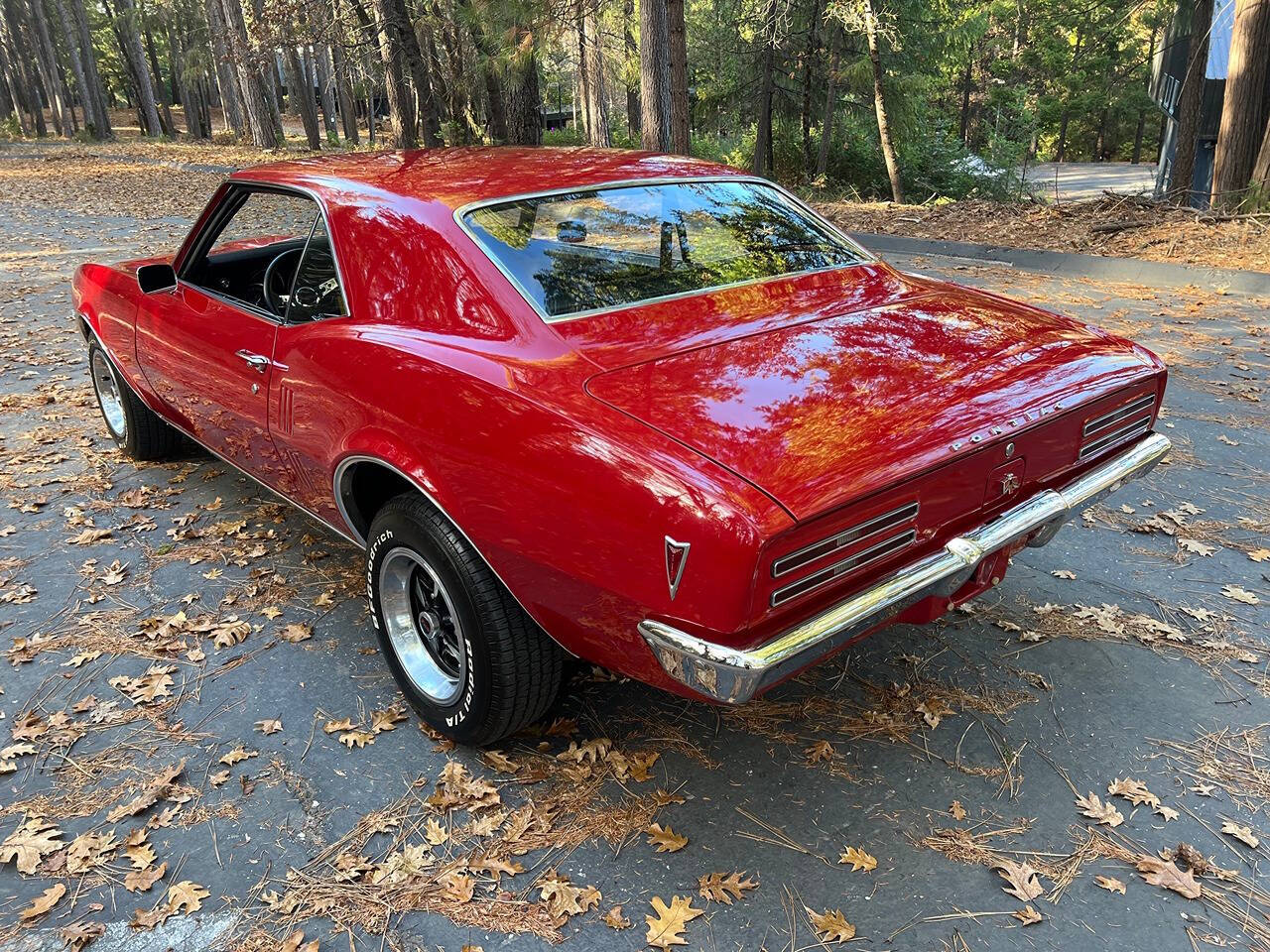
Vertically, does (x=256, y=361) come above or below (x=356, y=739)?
above

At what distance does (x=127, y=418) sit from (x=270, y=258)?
1403 mm

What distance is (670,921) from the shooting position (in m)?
2.27

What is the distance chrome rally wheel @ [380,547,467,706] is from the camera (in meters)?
2.91

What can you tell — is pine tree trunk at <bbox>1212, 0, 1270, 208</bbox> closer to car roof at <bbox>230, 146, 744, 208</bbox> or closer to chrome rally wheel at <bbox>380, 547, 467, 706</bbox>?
car roof at <bbox>230, 146, 744, 208</bbox>

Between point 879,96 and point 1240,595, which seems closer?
point 1240,595

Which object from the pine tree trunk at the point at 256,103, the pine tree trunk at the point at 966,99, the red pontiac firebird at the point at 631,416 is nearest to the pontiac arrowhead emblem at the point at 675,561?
the red pontiac firebird at the point at 631,416

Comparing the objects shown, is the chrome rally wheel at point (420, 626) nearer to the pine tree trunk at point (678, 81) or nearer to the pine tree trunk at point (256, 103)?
the pine tree trunk at point (678, 81)

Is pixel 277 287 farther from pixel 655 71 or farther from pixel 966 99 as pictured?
pixel 966 99

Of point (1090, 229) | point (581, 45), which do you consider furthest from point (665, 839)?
point (581, 45)

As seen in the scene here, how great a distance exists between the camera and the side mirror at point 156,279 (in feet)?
12.9

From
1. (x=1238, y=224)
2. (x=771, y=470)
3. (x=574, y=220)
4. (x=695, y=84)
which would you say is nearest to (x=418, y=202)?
(x=574, y=220)

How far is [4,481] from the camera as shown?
199 inches

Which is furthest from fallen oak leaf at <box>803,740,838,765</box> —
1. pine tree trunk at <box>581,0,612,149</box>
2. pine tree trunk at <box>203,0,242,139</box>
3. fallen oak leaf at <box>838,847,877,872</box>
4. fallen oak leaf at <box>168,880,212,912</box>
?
pine tree trunk at <box>203,0,242,139</box>

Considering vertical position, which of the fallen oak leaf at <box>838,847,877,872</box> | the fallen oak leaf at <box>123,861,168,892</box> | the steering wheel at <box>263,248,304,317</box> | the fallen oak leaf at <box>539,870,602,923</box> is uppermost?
Result: the steering wheel at <box>263,248,304,317</box>
